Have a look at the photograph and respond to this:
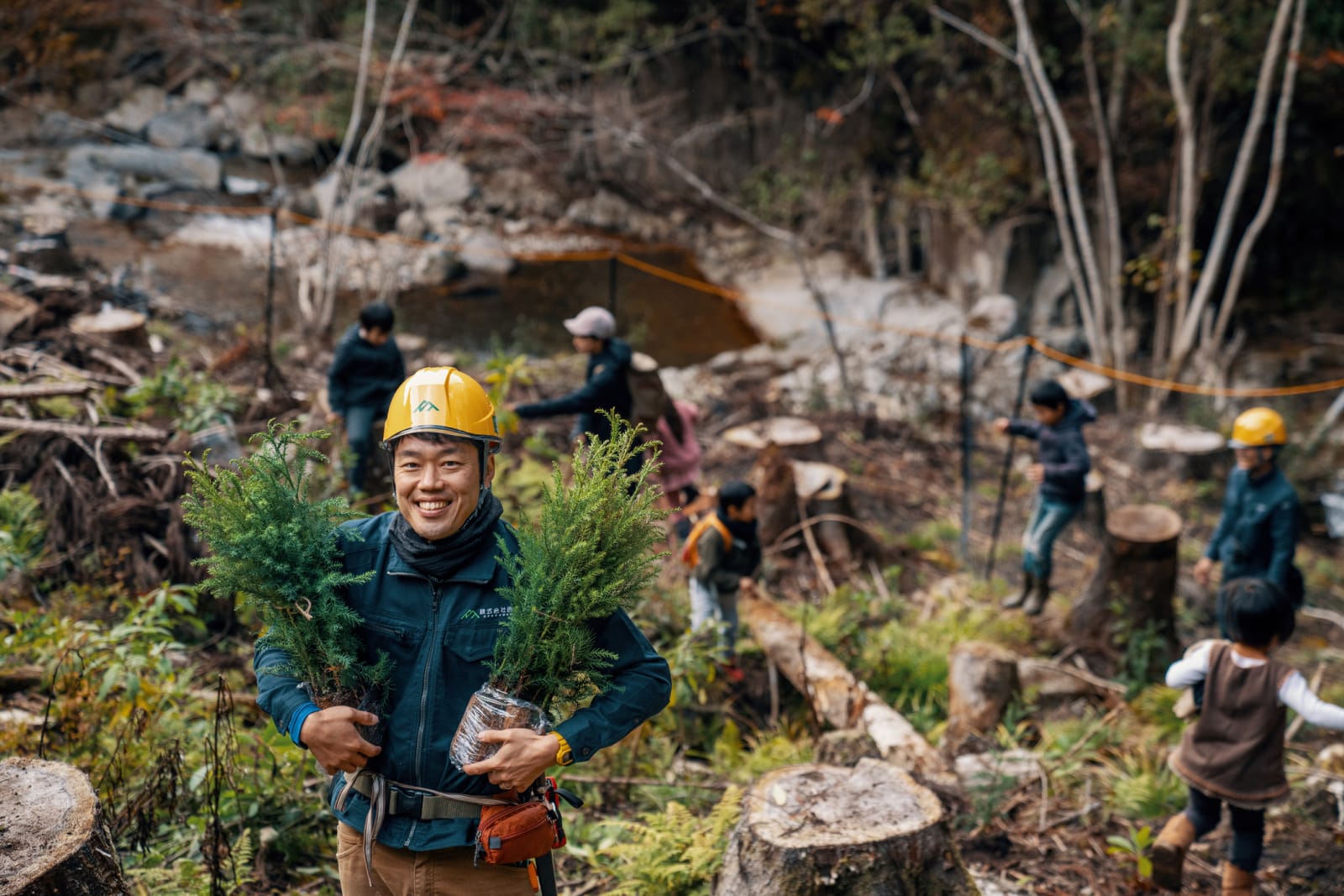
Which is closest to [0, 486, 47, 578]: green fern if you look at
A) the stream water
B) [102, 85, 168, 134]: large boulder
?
the stream water

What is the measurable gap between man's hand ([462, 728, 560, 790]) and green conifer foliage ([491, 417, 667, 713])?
11 centimetres

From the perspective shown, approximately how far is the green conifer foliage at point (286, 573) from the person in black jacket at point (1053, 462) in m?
4.63

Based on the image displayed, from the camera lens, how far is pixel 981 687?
16.7 feet

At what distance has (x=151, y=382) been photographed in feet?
19.6

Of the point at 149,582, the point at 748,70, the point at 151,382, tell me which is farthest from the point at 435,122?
the point at 149,582

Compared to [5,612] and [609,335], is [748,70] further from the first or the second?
[5,612]

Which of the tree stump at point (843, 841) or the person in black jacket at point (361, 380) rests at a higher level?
the person in black jacket at point (361, 380)

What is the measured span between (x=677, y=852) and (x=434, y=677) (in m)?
1.49

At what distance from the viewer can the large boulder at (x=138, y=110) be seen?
17.3m

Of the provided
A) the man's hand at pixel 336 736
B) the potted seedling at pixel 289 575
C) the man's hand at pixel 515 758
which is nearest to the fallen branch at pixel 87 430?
the potted seedling at pixel 289 575

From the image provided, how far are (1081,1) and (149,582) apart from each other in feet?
37.3

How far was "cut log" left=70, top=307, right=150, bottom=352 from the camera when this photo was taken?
7055mm

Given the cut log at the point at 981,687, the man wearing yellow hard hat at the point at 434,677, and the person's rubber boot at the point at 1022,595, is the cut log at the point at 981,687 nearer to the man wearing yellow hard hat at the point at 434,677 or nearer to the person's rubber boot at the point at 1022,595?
the person's rubber boot at the point at 1022,595

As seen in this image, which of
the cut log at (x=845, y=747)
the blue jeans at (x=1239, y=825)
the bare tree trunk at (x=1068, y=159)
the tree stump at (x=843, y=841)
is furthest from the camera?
the bare tree trunk at (x=1068, y=159)
